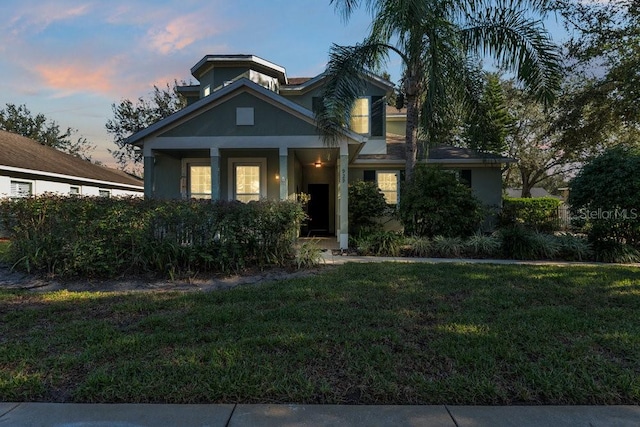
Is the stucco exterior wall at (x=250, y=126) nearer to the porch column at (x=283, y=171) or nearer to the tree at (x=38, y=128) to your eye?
the porch column at (x=283, y=171)

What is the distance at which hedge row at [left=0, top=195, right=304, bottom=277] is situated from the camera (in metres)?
6.42

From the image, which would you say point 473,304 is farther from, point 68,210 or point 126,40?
point 126,40

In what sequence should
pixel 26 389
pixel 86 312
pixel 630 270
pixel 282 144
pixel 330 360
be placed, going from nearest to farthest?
pixel 26 389 → pixel 330 360 → pixel 86 312 → pixel 630 270 → pixel 282 144

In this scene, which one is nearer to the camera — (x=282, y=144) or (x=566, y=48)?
(x=282, y=144)

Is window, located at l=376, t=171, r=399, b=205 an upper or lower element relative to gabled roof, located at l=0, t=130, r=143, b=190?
lower

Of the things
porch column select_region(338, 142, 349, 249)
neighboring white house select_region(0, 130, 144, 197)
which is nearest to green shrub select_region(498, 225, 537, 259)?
porch column select_region(338, 142, 349, 249)

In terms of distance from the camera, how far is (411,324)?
4125 millimetres

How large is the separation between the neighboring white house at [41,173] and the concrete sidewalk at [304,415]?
38.5 feet

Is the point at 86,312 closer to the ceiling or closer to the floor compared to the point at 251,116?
closer to the floor

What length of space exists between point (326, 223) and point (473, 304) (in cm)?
1084

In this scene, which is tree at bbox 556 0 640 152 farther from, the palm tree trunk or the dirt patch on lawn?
the dirt patch on lawn

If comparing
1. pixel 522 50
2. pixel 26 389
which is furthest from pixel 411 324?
pixel 522 50

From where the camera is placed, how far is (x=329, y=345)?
3537 millimetres

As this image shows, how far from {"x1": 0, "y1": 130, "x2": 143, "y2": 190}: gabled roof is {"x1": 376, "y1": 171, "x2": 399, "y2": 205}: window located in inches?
594
